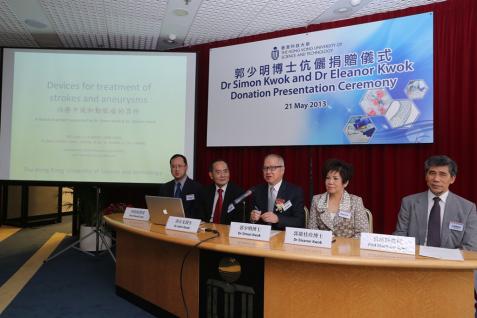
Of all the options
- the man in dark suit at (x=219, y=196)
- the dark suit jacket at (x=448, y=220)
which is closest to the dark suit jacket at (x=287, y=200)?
the man in dark suit at (x=219, y=196)

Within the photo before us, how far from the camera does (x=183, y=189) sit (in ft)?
10.6

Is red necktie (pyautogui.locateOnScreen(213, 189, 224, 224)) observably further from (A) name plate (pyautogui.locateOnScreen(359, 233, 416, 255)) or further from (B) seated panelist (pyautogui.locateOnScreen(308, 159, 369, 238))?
(A) name plate (pyautogui.locateOnScreen(359, 233, 416, 255))

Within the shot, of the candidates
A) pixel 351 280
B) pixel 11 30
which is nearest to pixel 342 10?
pixel 351 280

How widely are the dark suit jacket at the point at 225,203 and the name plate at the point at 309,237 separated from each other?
105cm

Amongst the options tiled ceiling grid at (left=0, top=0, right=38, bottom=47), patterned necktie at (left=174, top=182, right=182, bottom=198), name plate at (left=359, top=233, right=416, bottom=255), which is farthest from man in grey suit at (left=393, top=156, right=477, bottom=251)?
tiled ceiling grid at (left=0, top=0, right=38, bottom=47)

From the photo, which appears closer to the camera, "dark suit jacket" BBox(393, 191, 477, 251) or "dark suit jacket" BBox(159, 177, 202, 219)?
"dark suit jacket" BBox(393, 191, 477, 251)

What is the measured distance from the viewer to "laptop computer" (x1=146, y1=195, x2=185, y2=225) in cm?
220

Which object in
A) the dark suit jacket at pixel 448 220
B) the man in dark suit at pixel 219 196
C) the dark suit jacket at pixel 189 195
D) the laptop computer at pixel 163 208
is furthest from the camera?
the dark suit jacket at pixel 189 195

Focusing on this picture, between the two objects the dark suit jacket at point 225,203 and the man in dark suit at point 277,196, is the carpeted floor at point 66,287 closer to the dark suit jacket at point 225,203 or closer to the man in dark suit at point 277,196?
the dark suit jacket at point 225,203

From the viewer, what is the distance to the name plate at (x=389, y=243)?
155cm

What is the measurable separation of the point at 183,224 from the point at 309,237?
2.68 feet

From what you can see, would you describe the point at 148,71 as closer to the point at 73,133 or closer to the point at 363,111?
the point at 73,133

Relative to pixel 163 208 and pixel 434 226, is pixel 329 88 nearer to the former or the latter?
pixel 434 226

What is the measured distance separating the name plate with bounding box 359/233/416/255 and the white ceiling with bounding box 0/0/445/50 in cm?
233
